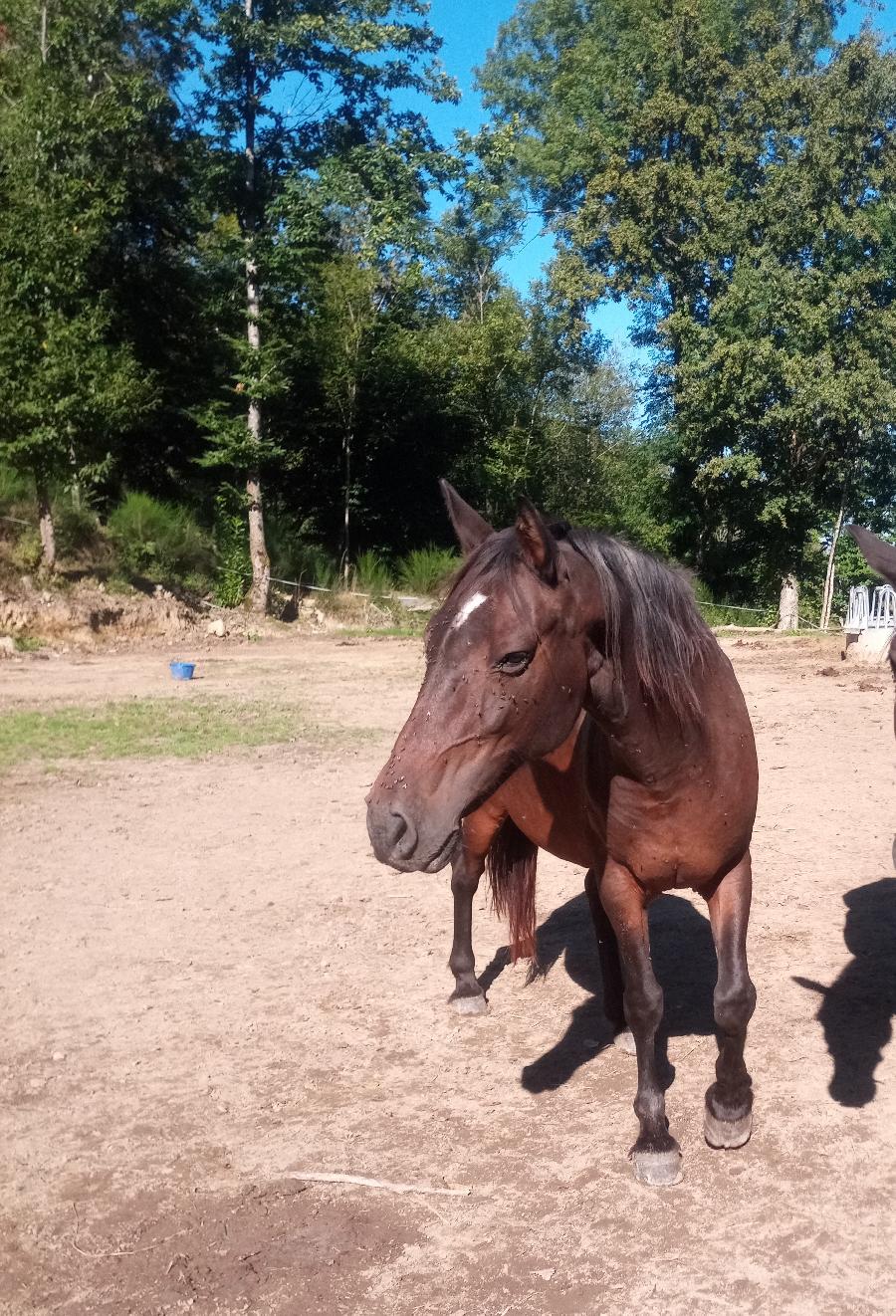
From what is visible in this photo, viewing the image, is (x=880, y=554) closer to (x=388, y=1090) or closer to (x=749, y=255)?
(x=388, y=1090)

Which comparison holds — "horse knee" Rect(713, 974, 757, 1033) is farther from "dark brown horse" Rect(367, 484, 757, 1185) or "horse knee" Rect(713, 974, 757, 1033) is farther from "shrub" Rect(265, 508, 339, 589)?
"shrub" Rect(265, 508, 339, 589)

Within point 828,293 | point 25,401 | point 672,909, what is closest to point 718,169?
point 828,293

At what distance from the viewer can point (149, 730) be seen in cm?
1044

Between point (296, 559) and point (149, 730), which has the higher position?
point (296, 559)

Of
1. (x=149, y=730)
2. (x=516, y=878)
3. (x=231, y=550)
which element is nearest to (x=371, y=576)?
(x=231, y=550)

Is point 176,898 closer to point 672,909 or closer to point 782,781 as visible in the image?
point 672,909

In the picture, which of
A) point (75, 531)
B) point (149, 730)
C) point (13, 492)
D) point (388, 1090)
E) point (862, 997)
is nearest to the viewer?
point (388, 1090)

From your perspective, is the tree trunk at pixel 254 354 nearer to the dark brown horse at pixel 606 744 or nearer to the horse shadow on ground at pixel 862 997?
the horse shadow on ground at pixel 862 997

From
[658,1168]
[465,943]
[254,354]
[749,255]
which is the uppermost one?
[749,255]

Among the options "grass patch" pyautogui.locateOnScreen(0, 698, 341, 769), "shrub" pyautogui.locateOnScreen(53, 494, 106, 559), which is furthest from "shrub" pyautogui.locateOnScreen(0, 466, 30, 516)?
"grass patch" pyautogui.locateOnScreen(0, 698, 341, 769)

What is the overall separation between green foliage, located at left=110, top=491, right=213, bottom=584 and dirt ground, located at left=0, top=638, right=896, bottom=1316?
1461 centimetres

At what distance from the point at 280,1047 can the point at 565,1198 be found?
1.47 meters

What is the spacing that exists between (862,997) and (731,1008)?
4.84 ft

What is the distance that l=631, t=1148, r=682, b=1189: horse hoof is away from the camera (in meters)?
3.08
